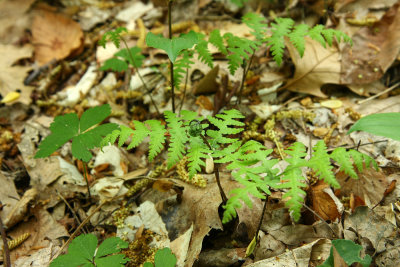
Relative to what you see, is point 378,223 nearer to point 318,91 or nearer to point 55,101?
point 318,91

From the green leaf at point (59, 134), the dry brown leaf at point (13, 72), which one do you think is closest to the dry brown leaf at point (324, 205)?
the green leaf at point (59, 134)

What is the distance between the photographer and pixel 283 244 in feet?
6.05

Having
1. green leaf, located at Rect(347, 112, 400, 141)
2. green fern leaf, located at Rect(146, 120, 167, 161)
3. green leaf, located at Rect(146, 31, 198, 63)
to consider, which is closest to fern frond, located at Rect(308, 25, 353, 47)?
green leaf, located at Rect(347, 112, 400, 141)

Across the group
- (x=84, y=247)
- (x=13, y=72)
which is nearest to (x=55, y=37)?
(x=13, y=72)

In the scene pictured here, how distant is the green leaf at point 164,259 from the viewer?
179 centimetres

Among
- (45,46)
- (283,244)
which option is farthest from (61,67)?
(283,244)

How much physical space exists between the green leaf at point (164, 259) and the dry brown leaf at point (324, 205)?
3.30 feet

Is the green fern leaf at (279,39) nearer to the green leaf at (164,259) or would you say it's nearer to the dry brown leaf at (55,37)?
the green leaf at (164,259)

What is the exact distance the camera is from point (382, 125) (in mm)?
1698

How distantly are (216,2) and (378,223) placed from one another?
335 cm

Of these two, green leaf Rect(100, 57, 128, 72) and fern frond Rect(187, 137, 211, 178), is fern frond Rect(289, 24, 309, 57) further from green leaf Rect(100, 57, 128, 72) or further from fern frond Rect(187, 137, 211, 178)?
green leaf Rect(100, 57, 128, 72)

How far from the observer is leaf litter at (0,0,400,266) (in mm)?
1896

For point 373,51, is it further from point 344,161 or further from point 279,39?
point 344,161

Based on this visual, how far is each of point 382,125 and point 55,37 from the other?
4.18 m
